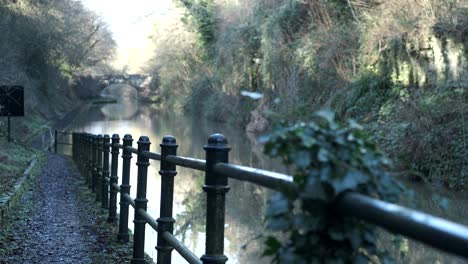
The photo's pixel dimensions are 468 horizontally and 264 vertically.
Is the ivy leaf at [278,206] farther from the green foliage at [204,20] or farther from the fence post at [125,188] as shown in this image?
A: the green foliage at [204,20]

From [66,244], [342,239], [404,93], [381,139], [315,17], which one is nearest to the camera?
[342,239]

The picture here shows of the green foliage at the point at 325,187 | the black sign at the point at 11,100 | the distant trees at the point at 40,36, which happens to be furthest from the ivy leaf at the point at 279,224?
the distant trees at the point at 40,36

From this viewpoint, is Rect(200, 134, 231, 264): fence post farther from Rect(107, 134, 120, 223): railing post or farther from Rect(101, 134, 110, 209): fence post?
Rect(101, 134, 110, 209): fence post

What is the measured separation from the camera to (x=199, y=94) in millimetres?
46406

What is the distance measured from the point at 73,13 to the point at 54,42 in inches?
169

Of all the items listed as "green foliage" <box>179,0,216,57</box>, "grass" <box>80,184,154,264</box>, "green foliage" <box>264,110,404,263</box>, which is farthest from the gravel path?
"green foliage" <box>179,0,216,57</box>

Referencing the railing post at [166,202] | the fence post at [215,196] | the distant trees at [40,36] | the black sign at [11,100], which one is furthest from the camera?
the distant trees at [40,36]

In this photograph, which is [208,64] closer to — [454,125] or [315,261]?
[454,125]

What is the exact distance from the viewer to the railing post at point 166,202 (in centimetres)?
441

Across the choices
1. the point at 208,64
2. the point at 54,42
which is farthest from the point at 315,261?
the point at 208,64

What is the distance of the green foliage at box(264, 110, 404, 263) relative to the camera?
160cm

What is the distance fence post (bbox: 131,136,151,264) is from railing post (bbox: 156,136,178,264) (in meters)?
1.05

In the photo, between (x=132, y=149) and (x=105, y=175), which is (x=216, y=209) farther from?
(x=105, y=175)

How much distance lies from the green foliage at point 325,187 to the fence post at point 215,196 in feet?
4.78
